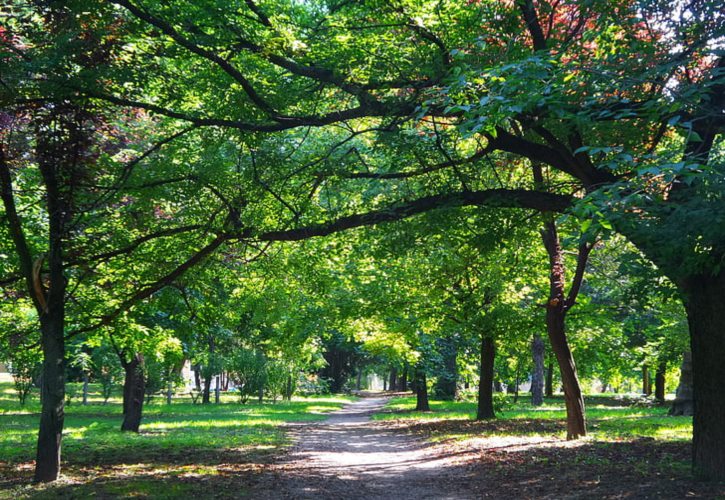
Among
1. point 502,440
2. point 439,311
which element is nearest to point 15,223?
point 502,440

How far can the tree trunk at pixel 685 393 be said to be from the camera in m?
19.8

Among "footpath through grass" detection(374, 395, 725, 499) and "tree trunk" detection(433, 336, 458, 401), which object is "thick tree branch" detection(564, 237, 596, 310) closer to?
"footpath through grass" detection(374, 395, 725, 499)

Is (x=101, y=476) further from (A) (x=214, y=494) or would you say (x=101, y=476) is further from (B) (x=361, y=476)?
(B) (x=361, y=476)

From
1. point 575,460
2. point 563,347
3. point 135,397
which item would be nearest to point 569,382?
point 563,347

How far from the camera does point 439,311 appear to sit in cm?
1783

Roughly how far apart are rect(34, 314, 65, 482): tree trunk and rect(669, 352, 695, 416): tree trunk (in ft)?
61.4

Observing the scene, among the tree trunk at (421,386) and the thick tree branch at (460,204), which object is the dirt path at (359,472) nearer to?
the thick tree branch at (460,204)

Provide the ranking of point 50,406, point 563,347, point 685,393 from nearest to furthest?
1. point 50,406
2. point 563,347
3. point 685,393

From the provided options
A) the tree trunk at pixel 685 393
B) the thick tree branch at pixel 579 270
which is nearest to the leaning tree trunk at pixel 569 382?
the thick tree branch at pixel 579 270

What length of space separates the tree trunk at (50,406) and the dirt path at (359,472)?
9.78ft

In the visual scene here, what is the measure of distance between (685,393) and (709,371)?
14333 mm

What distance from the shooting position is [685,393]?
20.2m

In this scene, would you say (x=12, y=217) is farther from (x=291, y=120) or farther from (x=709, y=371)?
(x=709, y=371)

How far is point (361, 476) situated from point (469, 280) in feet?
25.7
